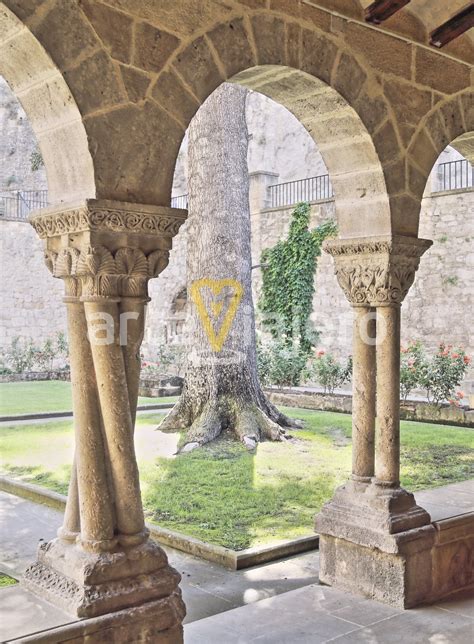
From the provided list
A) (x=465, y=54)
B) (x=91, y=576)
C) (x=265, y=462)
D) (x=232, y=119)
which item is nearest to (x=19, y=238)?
(x=232, y=119)

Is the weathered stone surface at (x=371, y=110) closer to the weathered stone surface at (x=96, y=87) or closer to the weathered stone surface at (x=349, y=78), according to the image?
the weathered stone surface at (x=349, y=78)

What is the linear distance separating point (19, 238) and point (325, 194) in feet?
26.3

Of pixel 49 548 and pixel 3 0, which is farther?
pixel 49 548

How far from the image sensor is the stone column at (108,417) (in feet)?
9.50

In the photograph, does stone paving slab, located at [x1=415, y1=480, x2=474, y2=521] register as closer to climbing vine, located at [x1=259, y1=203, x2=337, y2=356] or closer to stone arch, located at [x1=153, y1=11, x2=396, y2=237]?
stone arch, located at [x1=153, y1=11, x2=396, y2=237]

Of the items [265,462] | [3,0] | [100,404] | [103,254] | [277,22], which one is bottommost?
[265,462]

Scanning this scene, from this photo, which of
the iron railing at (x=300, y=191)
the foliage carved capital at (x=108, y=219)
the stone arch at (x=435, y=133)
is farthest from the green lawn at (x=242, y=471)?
the iron railing at (x=300, y=191)

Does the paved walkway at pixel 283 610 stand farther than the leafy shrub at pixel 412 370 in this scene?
No

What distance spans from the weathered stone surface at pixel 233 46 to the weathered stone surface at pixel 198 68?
0.22ft

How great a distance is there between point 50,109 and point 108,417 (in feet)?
3.95

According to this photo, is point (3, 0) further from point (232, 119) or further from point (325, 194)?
point (325, 194)

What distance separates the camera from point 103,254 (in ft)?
9.64

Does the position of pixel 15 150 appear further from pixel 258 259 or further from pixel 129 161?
pixel 129 161

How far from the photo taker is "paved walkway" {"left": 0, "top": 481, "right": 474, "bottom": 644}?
9.80ft
